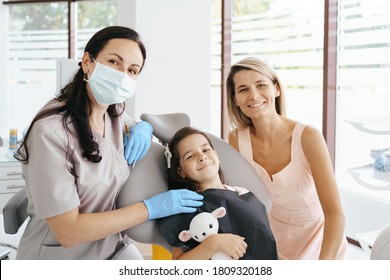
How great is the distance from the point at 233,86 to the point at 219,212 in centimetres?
51

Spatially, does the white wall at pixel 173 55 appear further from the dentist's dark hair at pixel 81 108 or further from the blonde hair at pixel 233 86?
the dentist's dark hair at pixel 81 108

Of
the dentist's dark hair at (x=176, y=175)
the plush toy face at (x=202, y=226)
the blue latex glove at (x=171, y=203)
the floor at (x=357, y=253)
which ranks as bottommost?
the floor at (x=357, y=253)

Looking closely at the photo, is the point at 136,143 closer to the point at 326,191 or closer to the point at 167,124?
the point at 167,124

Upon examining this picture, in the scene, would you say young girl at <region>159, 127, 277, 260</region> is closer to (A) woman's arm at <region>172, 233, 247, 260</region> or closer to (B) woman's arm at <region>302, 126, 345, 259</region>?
(A) woman's arm at <region>172, 233, 247, 260</region>

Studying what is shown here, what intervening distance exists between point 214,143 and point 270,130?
231mm

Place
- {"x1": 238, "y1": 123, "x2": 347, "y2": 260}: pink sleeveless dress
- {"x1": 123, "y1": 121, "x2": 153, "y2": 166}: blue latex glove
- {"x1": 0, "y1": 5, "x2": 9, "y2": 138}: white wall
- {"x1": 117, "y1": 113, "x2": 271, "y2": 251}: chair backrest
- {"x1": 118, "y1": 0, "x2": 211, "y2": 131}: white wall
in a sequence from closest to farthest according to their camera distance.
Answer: {"x1": 117, "y1": 113, "x2": 271, "y2": 251}: chair backrest
{"x1": 123, "y1": 121, "x2": 153, "y2": 166}: blue latex glove
{"x1": 238, "y1": 123, "x2": 347, "y2": 260}: pink sleeveless dress
{"x1": 118, "y1": 0, "x2": 211, "y2": 131}: white wall
{"x1": 0, "y1": 5, "x2": 9, "y2": 138}: white wall

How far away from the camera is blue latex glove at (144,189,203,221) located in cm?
130

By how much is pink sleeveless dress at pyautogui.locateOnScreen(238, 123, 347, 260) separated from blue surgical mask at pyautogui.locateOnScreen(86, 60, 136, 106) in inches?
→ 19.9

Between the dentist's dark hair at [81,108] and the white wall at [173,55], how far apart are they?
2.16 meters

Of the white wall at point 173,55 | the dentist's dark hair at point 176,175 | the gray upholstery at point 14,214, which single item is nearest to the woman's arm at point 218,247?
the dentist's dark hair at point 176,175

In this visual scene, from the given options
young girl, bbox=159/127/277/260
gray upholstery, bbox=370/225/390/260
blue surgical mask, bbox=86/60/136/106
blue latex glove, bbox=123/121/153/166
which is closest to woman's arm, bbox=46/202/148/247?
young girl, bbox=159/127/277/260

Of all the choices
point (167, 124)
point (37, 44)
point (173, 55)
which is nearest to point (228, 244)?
point (167, 124)

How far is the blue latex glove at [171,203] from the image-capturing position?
4.25 ft
